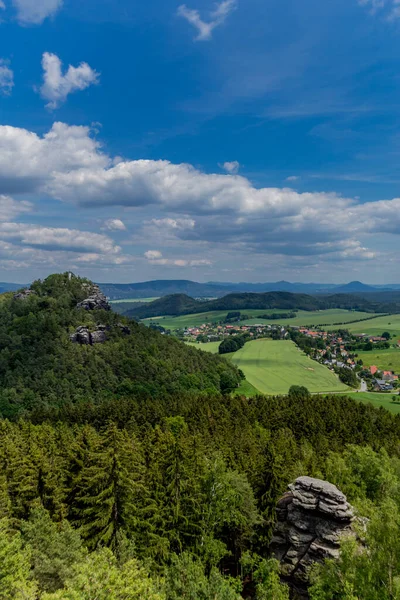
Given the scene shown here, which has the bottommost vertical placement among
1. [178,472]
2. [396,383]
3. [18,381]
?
[396,383]

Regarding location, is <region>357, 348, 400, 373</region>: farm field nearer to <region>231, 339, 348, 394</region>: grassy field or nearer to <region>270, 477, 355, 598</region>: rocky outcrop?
<region>231, 339, 348, 394</region>: grassy field

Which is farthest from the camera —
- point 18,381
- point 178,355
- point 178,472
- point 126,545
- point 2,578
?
point 178,355

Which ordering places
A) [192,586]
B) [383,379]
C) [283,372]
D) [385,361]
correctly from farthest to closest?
1. [385,361]
2. [383,379]
3. [283,372]
4. [192,586]

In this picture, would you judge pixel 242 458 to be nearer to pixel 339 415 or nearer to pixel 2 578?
pixel 2 578

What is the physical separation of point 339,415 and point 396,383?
91.6m

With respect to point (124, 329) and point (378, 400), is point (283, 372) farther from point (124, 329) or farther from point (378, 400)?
point (124, 329)

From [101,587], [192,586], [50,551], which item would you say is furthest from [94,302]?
[101,587]

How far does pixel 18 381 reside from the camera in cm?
10856

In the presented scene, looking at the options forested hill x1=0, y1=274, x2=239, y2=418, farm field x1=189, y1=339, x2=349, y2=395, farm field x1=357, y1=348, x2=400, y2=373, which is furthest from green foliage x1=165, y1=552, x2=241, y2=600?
farm field x1=357, y1=348, x2=400, y2=373

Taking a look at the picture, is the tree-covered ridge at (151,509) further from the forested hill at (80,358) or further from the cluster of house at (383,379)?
the cluster of house at (383,379)

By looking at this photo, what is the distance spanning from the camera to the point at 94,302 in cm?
15488

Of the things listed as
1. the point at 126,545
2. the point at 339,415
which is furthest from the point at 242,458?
the point at 339,415

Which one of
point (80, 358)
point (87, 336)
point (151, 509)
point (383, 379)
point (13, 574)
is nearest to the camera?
point (13, 574)

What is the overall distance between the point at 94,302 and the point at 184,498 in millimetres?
130811
